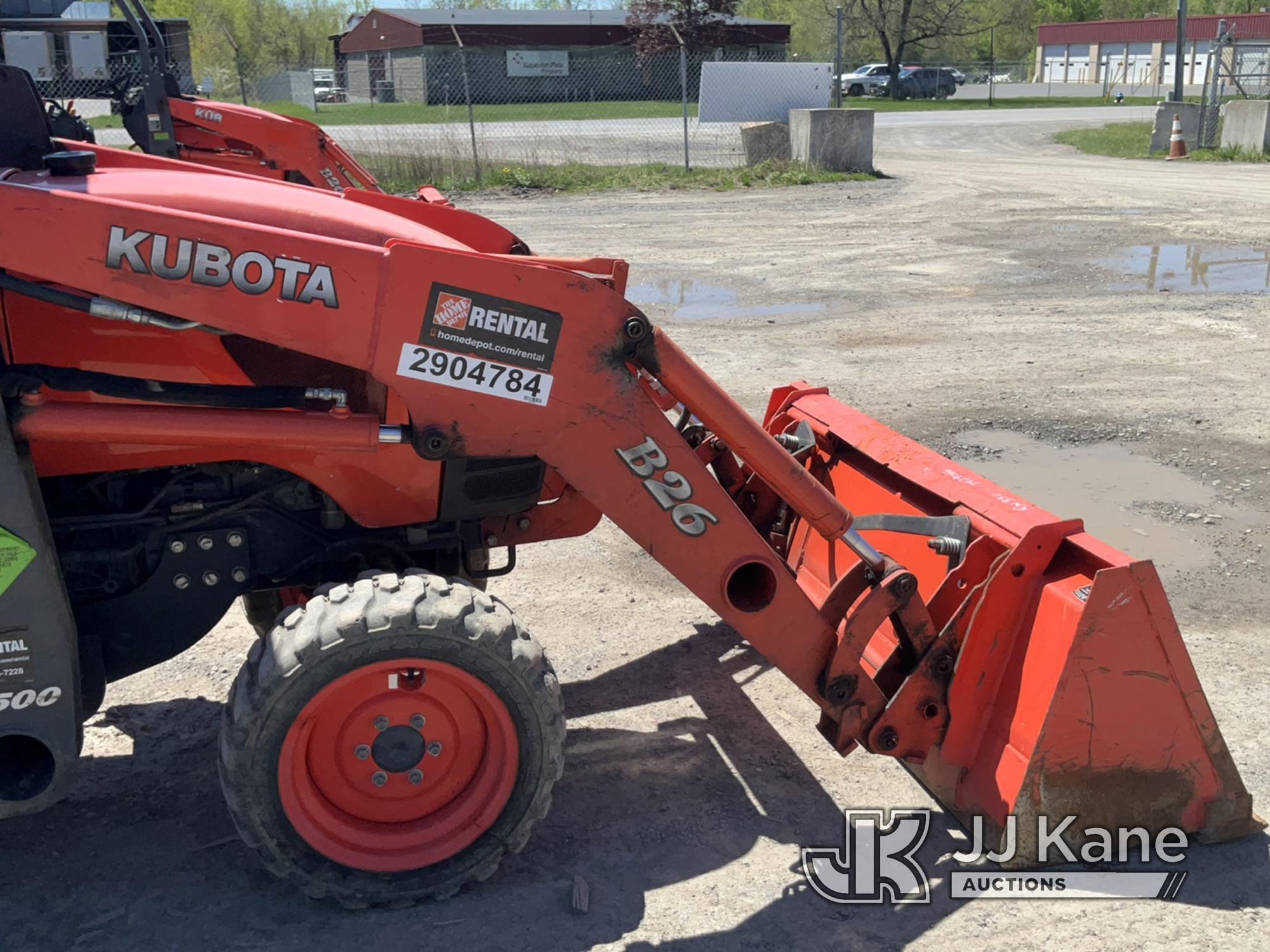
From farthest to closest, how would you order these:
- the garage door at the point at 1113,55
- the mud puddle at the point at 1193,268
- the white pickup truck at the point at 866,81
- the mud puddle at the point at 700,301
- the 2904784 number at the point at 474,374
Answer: the garage door at the point at 1113,55, the white pickup truck at the point at 866,81, the mud puddle at the point at 1193,268, the mud puddle at the point at 700,301, the 2904784 number at the point at 474,374

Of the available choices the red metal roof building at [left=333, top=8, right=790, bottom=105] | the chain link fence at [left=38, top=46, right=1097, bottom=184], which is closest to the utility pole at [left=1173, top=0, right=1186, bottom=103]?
the chain link fence at [left=38, top=46, right=1097, bottom=184]

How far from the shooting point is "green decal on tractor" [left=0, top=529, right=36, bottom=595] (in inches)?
119

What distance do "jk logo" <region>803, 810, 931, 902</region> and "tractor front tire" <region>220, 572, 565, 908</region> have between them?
841 mm

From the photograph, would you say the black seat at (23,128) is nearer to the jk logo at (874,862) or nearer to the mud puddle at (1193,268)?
the jk logo at (874,862)

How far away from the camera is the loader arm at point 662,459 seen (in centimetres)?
305

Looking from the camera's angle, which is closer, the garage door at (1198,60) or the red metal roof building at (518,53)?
the red metal roof building at (518,53)

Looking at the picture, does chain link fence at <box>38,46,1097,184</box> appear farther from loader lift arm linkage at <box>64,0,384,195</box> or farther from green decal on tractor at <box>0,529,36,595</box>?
green decal on tractor at <box>0,529,36,595</box>

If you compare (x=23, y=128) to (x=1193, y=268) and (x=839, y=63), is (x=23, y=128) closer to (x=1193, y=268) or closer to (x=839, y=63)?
(x=1193, y=268)

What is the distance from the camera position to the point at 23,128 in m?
3.38

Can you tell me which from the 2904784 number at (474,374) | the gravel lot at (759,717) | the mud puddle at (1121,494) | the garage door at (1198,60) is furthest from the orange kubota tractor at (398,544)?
the garage door at (1198,60)

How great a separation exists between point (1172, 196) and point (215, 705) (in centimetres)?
1710

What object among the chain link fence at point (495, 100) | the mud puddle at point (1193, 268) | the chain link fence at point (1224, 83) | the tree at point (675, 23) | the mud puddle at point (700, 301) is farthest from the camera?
the tree at point (675, 23)

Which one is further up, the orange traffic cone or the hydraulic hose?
the orange traffic cone

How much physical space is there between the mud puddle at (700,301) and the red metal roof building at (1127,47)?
5008 centimetres
